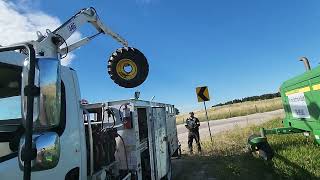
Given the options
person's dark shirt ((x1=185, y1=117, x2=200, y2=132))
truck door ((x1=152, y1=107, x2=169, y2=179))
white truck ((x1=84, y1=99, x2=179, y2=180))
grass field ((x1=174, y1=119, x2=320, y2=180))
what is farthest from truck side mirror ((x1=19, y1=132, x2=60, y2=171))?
person's dark shirt ((x1=185, y1=117, x2=200, y2=132))

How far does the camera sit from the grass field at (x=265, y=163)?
9.62m

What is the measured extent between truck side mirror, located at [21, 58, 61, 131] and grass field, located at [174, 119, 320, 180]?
750 centimetres

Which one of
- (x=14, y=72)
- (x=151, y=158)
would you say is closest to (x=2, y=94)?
(x=14, y=72)

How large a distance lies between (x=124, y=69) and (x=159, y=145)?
2523 millimetres

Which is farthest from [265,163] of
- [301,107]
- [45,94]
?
[45,94]

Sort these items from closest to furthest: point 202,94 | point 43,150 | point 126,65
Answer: point 43,150
point 126,65
point 202,94

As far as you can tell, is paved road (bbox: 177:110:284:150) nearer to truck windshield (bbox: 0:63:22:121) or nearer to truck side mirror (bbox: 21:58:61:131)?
truck windshield (bbox: 0:63:22:121)

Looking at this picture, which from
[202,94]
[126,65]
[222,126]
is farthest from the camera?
[222,126]

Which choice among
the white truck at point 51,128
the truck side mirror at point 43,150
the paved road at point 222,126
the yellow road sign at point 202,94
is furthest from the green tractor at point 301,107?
the paved road at point 222,126

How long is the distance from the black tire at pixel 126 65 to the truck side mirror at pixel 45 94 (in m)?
7.63

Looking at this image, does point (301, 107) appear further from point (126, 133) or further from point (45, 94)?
point (45, 94)

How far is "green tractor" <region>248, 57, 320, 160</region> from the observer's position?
26.2 feet

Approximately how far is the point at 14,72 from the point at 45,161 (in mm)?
1176

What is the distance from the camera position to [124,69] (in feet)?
34.4
